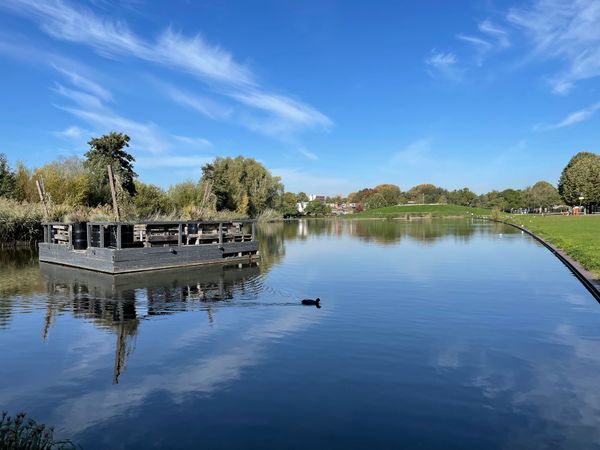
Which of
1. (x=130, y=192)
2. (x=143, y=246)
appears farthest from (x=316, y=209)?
(x=143, y=246)

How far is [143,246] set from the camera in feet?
82.1

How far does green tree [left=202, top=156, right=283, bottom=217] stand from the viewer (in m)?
80.9

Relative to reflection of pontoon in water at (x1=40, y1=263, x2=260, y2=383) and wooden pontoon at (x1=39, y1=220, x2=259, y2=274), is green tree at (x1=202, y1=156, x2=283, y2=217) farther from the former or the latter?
reflection of pontoon in water at (x1=40, y1=263, x2=260, y2=383)

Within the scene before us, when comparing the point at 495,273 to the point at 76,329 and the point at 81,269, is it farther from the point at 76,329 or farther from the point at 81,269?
the point at 81,269

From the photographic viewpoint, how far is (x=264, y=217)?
310 feet

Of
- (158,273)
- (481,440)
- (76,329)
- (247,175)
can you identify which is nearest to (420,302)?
(481,440)

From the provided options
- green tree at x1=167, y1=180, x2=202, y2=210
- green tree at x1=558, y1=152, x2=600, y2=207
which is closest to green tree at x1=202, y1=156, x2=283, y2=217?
green tree at x1=167, y1=180, x2=202, y2=210

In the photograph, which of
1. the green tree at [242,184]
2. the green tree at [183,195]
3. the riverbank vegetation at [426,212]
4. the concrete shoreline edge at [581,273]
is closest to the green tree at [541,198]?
the riverbank vegetation at [426,212]

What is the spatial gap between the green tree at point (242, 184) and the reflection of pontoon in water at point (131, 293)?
56159mm

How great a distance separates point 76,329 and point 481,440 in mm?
10155

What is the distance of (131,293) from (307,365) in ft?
33.7

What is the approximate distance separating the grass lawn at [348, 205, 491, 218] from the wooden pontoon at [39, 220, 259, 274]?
111394mm

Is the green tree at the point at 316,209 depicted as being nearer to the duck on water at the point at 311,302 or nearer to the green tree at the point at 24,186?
the green tree at the point at 24,186

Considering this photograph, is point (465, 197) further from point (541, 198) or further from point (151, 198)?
point (151, 198)
